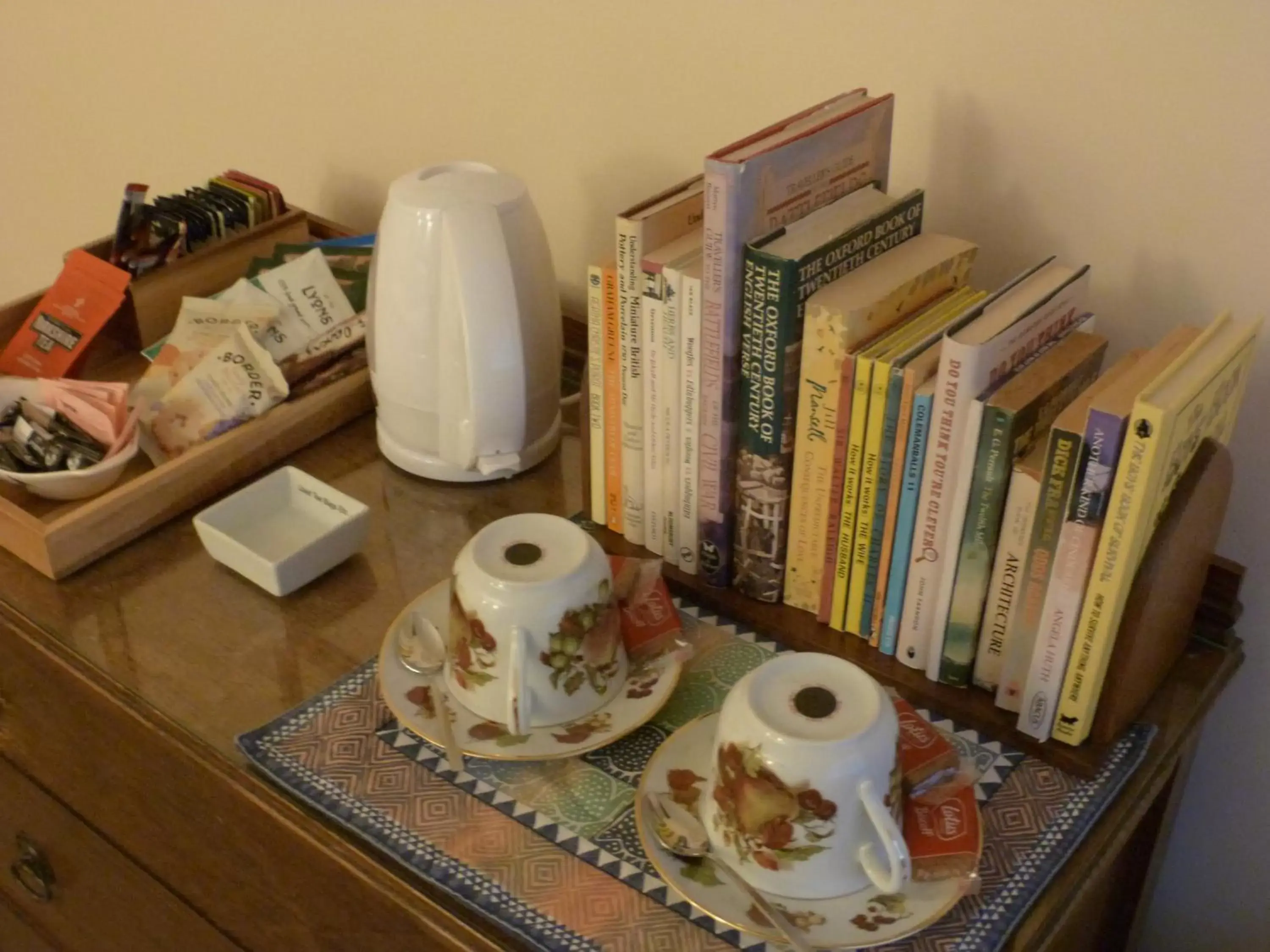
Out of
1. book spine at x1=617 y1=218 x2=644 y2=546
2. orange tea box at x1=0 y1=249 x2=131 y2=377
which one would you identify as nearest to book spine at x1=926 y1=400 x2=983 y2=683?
book spine at x1=617 y1=218 x2=644 y2=546

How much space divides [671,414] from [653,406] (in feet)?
0.05

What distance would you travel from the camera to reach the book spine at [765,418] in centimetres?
74

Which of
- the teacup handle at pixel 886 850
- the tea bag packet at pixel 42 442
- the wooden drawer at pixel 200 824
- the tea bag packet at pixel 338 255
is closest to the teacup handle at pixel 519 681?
the wooden drawer at pixel 200 824

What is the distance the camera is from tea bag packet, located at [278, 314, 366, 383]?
1061mm

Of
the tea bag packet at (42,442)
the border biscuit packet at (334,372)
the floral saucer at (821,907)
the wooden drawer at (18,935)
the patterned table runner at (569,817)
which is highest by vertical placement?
the tea bag packet at (42,442)

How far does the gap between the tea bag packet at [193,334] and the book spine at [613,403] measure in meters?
0.37

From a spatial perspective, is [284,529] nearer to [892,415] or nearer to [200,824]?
[200,824]

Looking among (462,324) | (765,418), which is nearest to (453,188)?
(462,324)

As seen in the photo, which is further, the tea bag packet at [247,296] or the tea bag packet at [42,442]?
the tea bag packet at [247,296]

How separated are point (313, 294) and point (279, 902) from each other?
21.6 inches

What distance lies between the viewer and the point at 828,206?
0.79 m

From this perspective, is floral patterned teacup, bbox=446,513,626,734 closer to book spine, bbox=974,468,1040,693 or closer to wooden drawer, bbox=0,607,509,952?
wooden drawer, bbox=0,607,509,952

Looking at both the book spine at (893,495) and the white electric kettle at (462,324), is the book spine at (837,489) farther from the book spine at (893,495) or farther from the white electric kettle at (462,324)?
the white electric kettle at (462,324)

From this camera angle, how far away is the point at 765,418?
2.59 ft
